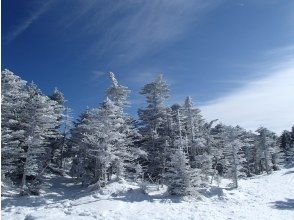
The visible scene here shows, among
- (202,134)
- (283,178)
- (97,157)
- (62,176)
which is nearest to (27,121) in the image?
(97,157)

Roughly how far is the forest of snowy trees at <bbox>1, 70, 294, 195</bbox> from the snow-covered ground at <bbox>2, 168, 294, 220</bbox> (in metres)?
2.01

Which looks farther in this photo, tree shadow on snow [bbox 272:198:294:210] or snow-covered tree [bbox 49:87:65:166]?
snow-covered tree [bbox 49:87:65:166]

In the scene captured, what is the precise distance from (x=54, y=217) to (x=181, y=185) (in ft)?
54.4

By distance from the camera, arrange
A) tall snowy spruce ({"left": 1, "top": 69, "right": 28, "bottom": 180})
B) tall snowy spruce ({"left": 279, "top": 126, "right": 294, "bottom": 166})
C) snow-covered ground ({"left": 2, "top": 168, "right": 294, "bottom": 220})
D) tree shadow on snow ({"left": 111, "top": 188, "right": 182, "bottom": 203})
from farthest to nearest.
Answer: tall snowy spruce ({"left": 279, "top": 126, "right": 294, "bottom": 166}) → tree shadow on snow ({"left": 111, "top": 188, "right": 182, "bottom": 203}) → tall snowy spruce ({"left": 1, "top": 69, "right": 28, "bottom": 180}) → snow-covered ground ({"left": 2, "top": 168, "right": 294, "bottom": 220})

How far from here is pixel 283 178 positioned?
2586 inches

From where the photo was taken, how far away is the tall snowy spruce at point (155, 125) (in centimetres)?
5338

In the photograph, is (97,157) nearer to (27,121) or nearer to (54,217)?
(27,121)

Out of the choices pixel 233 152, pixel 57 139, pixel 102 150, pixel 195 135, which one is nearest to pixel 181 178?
pixel 102 150

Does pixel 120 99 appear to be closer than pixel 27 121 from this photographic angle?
No

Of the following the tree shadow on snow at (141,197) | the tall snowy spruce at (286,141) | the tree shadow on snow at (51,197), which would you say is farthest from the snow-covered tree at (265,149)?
the tree shadow on snow at (51,197)

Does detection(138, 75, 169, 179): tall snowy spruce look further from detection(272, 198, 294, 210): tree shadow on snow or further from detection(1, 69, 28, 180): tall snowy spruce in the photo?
detection(1, 69, 28, 180): tall snowy spruce

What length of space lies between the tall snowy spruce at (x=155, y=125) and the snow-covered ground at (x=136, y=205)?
7.75 m

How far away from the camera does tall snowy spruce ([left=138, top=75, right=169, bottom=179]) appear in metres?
53.4

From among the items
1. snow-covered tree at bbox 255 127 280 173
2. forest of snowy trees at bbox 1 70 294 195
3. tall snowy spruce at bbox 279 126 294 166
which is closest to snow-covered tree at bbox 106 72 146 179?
forest of snowy trees at bbox 1 70 294 195
